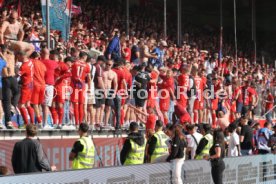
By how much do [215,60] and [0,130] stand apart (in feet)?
44.5

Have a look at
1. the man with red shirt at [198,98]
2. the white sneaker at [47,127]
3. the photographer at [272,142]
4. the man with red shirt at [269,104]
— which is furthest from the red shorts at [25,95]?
the man with red shirt at [269,104]

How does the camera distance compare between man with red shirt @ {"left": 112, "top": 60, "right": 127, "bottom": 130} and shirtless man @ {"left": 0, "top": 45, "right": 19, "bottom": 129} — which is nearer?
shirtless man @ {"left": 0, "top": 45, "right": 19, "bottom": 129}

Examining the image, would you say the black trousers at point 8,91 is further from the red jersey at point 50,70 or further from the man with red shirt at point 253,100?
the man with red shirt at point 253,100

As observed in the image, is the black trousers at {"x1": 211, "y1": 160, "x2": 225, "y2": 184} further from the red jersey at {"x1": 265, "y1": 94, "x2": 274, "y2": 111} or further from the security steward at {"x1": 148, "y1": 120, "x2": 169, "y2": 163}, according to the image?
the red jersey at {"x1": 265, "y1": 94, "x2": 274, "y2": 111}

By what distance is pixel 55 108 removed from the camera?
13922 millimetres

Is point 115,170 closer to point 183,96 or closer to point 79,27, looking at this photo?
point 183,96

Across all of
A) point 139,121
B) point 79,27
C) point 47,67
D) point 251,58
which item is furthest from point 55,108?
point 251,58

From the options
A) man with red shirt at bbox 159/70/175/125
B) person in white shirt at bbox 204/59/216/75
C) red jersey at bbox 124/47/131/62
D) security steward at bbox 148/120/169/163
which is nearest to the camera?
security steward at bbox 148/120/169/163

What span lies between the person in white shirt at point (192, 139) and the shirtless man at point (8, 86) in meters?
3.61

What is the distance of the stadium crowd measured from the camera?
1314cm

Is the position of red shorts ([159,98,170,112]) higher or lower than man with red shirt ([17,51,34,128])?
lower

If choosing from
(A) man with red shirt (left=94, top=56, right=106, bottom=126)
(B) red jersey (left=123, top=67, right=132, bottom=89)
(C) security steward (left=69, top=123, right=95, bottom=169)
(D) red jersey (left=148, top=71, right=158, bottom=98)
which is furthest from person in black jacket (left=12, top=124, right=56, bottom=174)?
(D) red jersey (left=148, top=71, right=158, bottom=98)

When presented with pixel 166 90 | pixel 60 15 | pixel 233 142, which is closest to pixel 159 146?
pixel 233 142

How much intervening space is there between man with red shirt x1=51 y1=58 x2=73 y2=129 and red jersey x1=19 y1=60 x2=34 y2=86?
3.47ft
